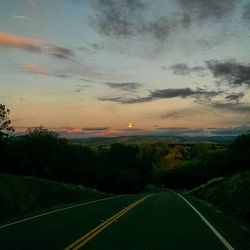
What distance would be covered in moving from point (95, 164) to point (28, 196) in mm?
89736

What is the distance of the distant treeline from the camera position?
87938 mm

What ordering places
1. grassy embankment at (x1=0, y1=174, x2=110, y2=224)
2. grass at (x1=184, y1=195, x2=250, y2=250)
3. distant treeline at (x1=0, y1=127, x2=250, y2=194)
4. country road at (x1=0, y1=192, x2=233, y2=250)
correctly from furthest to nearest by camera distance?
distant treeline at (x1=0, y1=127, x2=250, y2=194), grassy embankment at (x1=0, y1=174, x2=110, y2=224), grass at (x1=184, y1=195, x2=250, y2=250), country road at (x1=0, y1=192, x2=233, y2=250)

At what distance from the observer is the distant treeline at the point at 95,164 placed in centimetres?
8794

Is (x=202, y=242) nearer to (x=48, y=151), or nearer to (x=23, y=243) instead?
(x=23, y=243)

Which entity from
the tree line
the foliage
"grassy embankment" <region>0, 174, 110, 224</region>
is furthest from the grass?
the foliage

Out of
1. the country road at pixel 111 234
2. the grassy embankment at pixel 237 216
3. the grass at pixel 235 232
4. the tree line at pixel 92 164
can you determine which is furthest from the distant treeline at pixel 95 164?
the country road at pixel 111 234

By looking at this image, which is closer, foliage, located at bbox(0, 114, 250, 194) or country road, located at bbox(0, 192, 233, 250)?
country road, located at bbox(0, 192, 233, 250)

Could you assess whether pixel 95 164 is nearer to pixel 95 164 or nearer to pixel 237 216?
pixel 95 164

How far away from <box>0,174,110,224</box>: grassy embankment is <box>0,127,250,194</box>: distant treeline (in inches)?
1362

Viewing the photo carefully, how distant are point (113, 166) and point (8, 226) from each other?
125258mm

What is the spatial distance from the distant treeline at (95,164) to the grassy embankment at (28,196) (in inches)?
1362

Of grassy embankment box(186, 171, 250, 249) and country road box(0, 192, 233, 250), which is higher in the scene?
country road box(0, 192, 233, 250)

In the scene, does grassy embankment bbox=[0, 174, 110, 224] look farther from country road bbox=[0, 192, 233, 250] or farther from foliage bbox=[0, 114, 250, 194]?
foliage bbox=[0, 114, 250, 194]

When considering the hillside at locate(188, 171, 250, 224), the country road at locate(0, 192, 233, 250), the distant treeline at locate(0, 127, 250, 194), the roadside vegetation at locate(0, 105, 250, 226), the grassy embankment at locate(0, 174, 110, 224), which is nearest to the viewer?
the country road at locate(0, 192, 233, 250)
